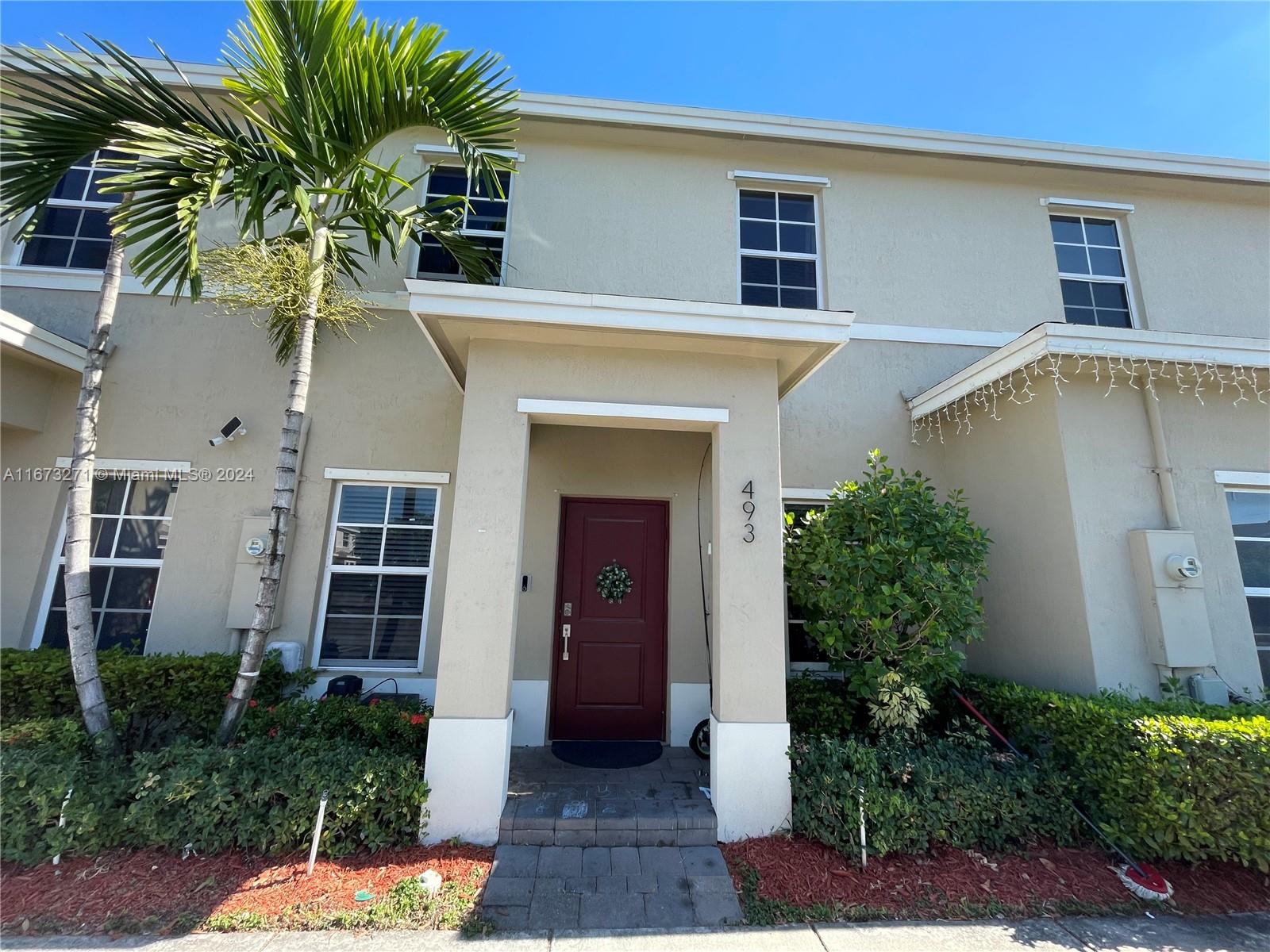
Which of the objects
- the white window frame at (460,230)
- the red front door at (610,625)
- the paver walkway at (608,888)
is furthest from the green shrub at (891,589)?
the white window frame at (460,230)

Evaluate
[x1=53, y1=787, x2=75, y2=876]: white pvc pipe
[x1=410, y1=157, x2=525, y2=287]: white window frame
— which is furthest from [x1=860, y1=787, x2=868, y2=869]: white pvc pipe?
[x1=410, y1=157, x2=525, y2=287]: white window frame

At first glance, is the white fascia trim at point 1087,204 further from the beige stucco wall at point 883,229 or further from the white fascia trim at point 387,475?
the white fascia trim at point 387,475

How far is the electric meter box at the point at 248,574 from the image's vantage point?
5.09m

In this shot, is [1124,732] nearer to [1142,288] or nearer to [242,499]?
[1142,288]

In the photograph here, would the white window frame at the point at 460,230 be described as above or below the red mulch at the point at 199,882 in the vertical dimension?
above

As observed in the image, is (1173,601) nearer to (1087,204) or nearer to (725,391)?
(725,391)

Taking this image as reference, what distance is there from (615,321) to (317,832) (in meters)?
3.88

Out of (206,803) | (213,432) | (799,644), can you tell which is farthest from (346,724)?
(799,644)

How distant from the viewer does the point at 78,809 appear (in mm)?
3322

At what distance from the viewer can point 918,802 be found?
11.9 feet

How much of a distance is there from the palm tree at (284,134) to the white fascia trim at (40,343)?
164 centimetres

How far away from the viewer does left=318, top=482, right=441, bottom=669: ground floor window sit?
214 inches

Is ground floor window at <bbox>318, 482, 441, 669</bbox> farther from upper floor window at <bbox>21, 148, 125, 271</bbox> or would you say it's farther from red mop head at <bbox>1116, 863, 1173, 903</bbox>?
red mop head at <bbox>1116, 863, 1173, 903</bbox>

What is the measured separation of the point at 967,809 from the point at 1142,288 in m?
6.93
